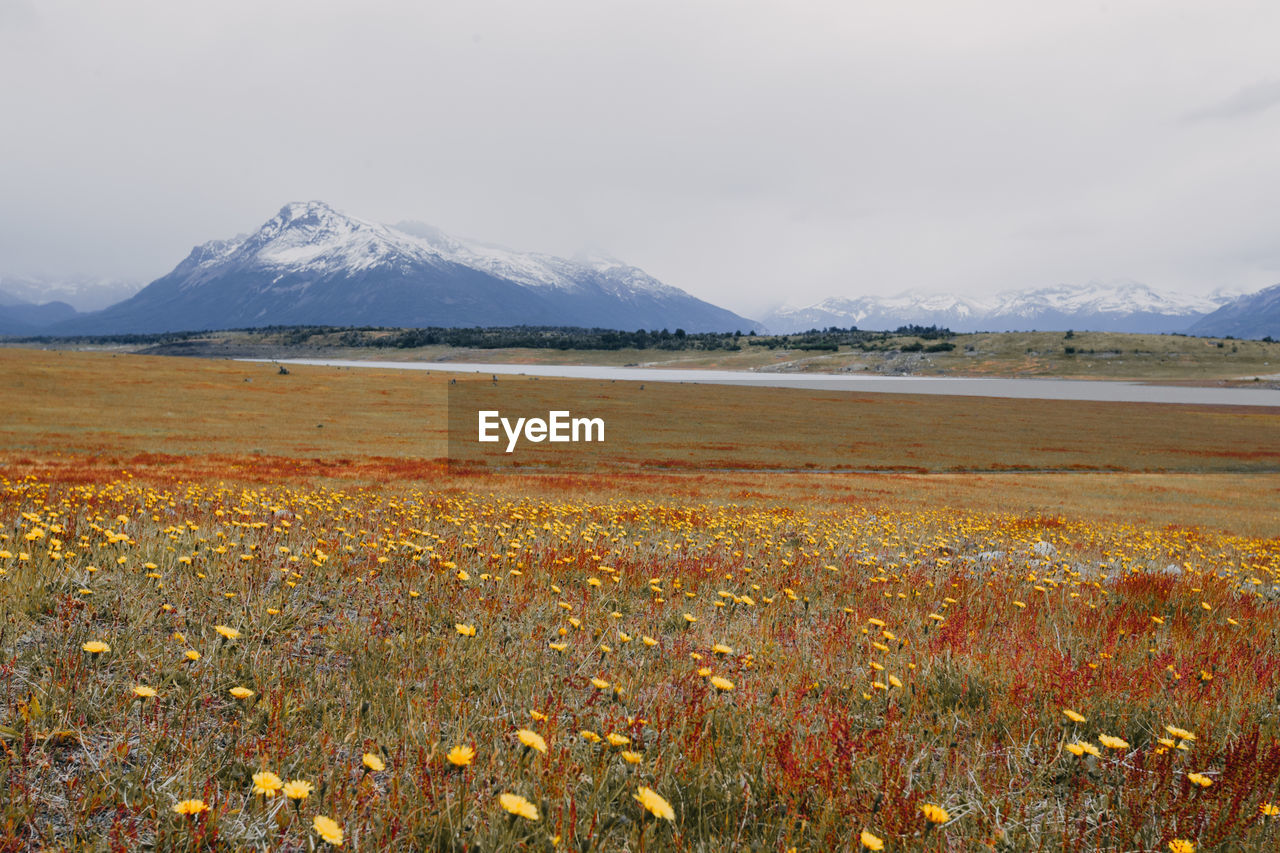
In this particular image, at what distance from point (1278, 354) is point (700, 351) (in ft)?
460

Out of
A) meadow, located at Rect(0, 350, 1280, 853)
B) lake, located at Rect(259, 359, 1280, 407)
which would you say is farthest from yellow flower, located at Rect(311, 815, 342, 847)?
lake, located at Rect(259, 359, 1280, 407)

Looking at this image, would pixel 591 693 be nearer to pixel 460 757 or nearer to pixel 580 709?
pixel 580 709

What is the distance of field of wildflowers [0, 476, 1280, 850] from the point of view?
2854mm

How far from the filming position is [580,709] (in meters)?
3.90

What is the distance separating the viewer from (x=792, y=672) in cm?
489

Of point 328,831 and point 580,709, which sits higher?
point 328,831

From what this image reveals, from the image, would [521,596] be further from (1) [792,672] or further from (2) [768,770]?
(2) [768,770]

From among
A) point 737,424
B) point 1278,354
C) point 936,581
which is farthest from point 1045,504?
point 1278,354

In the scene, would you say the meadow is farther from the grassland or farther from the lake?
the grassland

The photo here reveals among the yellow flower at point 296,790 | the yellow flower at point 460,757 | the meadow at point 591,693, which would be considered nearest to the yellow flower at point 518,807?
the meadow at point 591,693

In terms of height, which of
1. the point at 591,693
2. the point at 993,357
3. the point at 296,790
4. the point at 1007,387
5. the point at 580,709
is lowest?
the point at 591,693

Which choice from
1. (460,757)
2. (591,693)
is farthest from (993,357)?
(460,757)

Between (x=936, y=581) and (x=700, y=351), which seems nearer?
(x=936, y=581)

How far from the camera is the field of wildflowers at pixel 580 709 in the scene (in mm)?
2854
